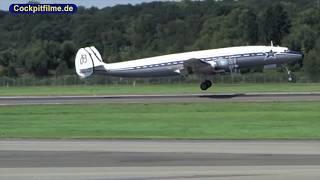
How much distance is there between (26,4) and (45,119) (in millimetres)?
13558

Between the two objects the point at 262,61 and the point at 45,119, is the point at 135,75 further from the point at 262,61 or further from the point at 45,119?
the point at 45,119

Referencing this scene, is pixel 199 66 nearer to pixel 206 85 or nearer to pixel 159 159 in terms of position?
pixel 206 85

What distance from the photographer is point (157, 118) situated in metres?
34.5

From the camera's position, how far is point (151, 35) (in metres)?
171

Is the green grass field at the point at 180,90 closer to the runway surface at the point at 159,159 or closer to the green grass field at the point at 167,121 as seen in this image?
the green grass field at the point at 167,121

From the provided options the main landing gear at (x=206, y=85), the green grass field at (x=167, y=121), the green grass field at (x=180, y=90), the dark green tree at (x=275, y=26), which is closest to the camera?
the green grass field at (x=167, y=121)

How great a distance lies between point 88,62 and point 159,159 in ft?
194

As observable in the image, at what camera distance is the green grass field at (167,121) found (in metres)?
26.1

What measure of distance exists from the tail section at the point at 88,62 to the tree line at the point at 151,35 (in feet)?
88.4

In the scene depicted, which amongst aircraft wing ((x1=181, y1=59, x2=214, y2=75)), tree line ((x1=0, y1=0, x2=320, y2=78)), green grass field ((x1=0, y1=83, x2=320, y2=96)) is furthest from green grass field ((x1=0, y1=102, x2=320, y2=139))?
tree line ((x1=0, y1=0, x2=320, y2=78))

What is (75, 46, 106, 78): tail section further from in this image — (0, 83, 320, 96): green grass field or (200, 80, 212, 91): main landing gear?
(200, 80, 212, 91): main landing gear

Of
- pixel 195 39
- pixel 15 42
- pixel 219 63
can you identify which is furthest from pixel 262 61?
pixel 15 42

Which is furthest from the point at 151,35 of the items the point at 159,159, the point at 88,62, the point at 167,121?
the point at 159,159

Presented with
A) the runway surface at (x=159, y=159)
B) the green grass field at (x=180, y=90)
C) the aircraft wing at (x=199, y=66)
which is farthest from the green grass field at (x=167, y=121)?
the aircraft wing at (x=199, y=66)
